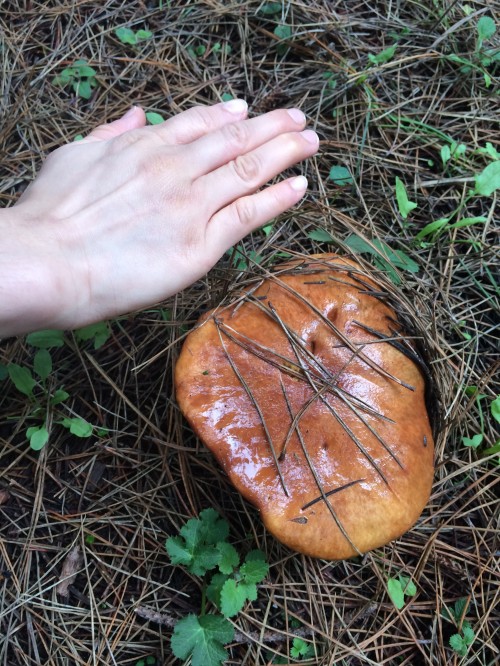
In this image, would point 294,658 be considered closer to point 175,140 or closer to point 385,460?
point 385,460

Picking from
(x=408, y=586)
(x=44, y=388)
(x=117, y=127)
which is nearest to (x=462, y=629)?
(x=408, y=586)

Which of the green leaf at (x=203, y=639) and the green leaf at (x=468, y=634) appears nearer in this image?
the green leaf at (x=203, y=639)

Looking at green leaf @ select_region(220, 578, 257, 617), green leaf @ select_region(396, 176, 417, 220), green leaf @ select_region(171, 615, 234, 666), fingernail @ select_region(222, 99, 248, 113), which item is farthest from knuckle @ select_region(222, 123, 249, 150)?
green leaf @ select_region(171, 615, 234, 666)

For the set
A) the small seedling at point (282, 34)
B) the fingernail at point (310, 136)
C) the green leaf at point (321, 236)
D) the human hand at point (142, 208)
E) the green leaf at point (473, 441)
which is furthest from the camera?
the small seedling at point (282, 34)

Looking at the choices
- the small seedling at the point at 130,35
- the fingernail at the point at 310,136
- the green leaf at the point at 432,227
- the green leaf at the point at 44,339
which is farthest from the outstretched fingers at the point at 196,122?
the small seedling at the point at 130,35

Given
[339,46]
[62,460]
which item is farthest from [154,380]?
[339,46]

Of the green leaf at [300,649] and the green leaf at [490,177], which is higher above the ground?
the green leaf at [490,177]

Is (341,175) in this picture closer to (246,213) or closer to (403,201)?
(403,201)

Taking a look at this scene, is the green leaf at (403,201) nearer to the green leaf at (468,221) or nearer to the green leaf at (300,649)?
the green leaf at (468,221)
